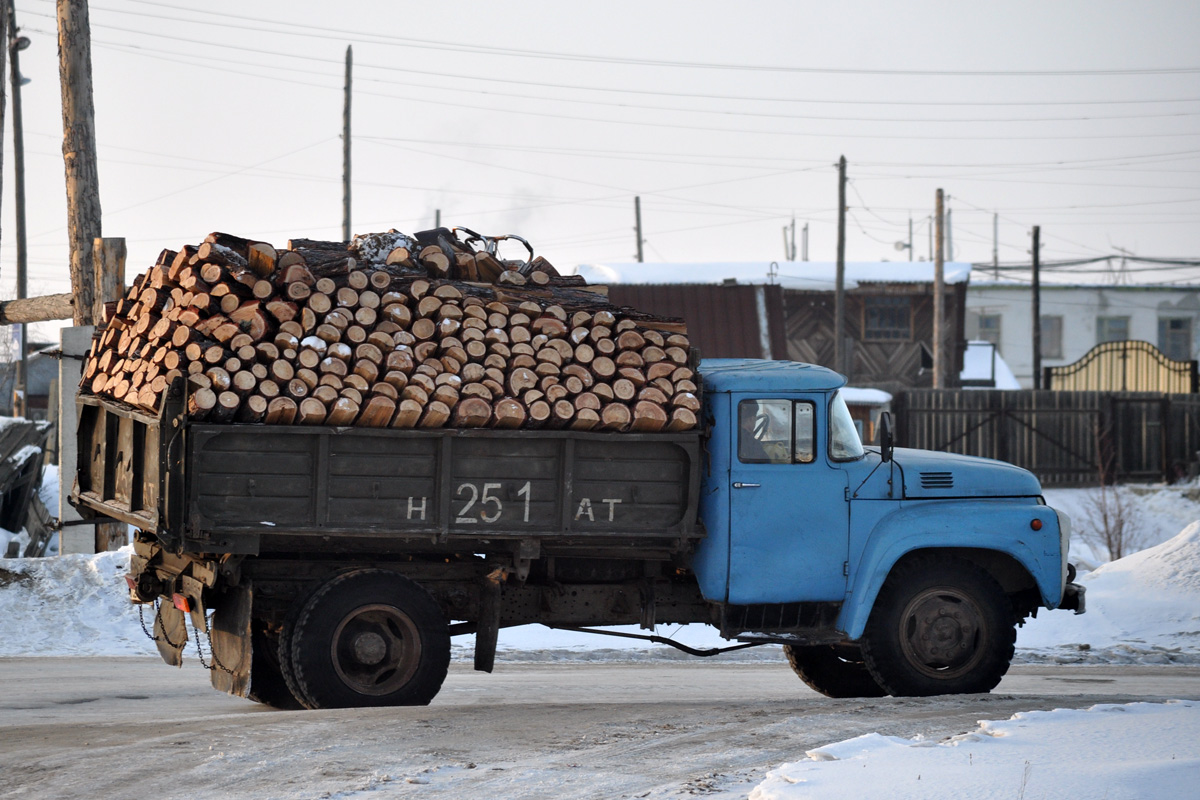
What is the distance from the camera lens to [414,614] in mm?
8094

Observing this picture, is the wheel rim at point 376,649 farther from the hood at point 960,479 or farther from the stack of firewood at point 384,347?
the hood at point 960,479

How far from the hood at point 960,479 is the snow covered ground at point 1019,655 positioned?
1.85 meters

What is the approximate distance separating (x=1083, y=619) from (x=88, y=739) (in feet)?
31.6

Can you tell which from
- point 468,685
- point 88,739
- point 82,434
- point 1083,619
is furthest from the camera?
point 1083,619

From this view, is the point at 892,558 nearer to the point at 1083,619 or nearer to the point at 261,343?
the point at 261,343

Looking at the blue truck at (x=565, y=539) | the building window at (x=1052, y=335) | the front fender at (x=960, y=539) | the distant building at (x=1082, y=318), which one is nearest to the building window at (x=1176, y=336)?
the distant building at (x=1082, y=318)

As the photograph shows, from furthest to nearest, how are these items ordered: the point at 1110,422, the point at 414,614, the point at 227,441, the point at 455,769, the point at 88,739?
the point at 1110,422, the point at 414,614, the point at 227,441, the point at 88,739, the point at 455,769

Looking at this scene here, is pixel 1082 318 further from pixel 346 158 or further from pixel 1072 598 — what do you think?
pixel 1072 598

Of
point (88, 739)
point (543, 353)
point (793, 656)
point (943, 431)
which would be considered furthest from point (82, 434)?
point (943, 431)

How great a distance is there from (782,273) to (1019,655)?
90.5 ft

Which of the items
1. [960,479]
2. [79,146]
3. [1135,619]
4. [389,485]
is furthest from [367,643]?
[1135,619]

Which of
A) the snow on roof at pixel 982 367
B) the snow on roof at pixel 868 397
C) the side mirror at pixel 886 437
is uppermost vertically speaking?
the snow on roof at pixel 982 367

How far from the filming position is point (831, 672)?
32.3 ft

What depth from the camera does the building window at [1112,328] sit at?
5262 cm
